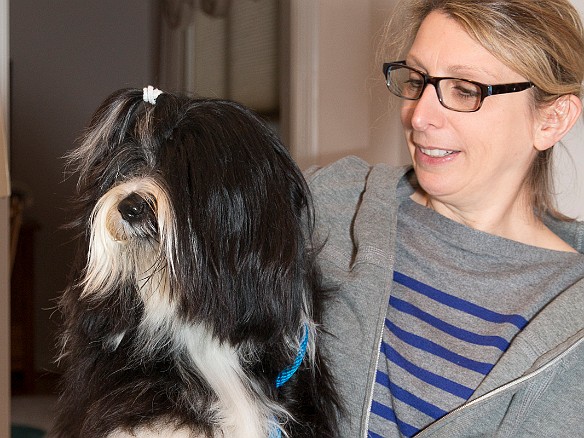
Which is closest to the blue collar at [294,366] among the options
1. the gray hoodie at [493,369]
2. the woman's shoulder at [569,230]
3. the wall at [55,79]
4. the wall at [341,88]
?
the gray hoodie at [493,369]

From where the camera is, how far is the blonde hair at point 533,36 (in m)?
1.53

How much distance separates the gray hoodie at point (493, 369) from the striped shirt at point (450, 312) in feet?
0.15

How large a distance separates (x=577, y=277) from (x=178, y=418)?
2.59ft

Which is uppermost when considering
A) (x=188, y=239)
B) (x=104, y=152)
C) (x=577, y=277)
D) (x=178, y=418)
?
(x=104, y=152)

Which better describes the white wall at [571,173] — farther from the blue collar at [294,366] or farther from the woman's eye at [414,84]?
the blue collar at [294,366]

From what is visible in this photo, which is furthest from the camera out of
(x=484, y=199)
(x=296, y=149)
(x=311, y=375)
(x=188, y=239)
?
(x=296, y=149)

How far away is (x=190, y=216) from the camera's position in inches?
47.5

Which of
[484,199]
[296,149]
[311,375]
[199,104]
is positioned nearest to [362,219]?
[484,199]

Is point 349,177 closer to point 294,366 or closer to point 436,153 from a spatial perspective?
point 436,153

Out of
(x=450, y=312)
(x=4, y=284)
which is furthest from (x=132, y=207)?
(x=4, y=284)

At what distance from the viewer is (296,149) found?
3.49 metres

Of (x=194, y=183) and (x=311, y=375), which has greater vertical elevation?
(x=194, y=183)

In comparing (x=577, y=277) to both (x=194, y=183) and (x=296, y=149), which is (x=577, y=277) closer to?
(x=194, y=183)

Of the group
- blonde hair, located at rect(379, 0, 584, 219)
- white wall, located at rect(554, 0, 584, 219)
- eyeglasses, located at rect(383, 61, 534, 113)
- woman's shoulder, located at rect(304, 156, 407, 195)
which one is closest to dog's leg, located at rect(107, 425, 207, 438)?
woman's shoulder, located at rect(304, 156, 407, 195)
